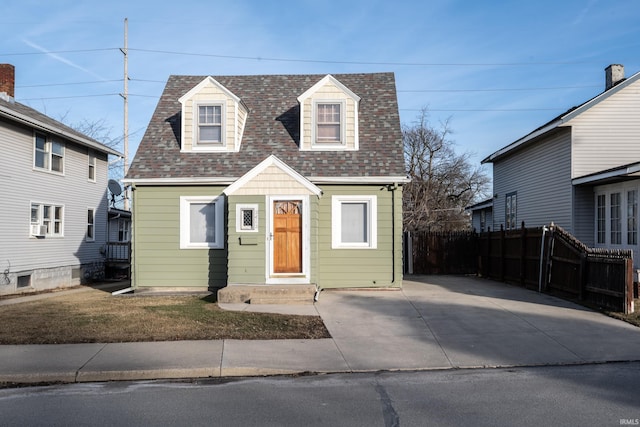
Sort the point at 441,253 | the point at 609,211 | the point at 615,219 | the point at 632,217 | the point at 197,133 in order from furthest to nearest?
the point at 441,253, the point at 197,133, the point at 609,211, the point at 615,219, the point at 632,217

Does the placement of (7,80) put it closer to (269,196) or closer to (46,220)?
(46,220)

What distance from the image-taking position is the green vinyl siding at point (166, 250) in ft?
51.1

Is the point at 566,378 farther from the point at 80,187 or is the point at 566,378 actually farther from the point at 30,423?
the point at 80,187

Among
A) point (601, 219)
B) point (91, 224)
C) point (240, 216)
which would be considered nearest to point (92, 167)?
point (91, 224)

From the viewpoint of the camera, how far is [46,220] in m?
19.8

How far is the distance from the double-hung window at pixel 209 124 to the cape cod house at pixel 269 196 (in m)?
0.03

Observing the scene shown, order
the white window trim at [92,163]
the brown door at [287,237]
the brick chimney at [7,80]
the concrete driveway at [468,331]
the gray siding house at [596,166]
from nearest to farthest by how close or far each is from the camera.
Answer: the concrete driveway at [468,331], the brown door at [287,237], the gray siding house at [596,166], the brick chimney at [7,80], the white window trim at [92,163]

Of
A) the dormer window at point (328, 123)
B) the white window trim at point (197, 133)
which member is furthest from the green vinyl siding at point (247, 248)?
the dormer window at point (328, 123)

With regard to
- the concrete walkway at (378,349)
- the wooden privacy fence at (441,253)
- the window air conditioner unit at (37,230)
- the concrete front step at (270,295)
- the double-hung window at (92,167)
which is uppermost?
the double-hung window at (92,167)

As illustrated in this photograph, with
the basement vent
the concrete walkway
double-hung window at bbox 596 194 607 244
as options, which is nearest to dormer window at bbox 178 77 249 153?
the concrete walkway

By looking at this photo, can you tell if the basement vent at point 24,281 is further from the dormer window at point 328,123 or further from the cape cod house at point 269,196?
the dormer window at point 328,123

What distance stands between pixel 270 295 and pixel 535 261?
7783mm

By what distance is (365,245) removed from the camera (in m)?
15.5

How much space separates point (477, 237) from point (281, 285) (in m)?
10.5
